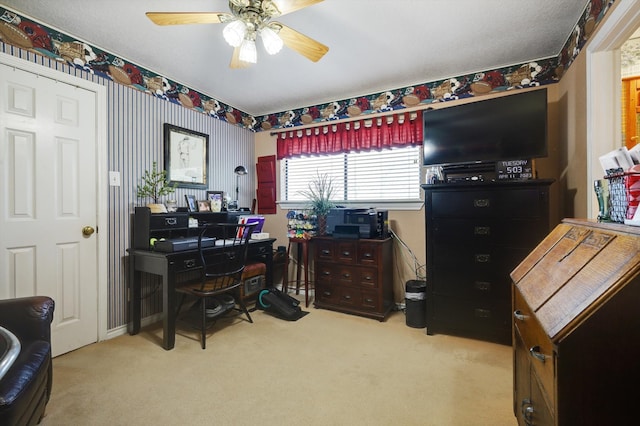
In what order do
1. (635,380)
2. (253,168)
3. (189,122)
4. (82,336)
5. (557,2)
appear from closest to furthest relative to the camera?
(635,380)
(557,2)
(82,336)
(189,122)
(253,168)

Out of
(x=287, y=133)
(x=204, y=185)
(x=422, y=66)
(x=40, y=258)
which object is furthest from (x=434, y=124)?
(x=40, y=258)

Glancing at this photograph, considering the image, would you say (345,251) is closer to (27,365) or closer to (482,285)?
(482,285)

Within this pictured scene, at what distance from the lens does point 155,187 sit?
9.23ft

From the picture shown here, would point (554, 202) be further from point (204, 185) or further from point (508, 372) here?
point (204, 185)

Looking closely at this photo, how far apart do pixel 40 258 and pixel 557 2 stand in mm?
4073

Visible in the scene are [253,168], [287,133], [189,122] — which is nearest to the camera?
[189,122]

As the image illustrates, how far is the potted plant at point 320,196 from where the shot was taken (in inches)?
132

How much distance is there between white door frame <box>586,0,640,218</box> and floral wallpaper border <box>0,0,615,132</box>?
168 millimetres

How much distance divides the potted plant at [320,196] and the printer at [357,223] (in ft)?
0.44

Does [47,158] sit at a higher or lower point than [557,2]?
lower

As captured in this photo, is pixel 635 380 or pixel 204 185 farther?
pixel 204 185

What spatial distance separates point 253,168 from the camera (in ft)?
13.8

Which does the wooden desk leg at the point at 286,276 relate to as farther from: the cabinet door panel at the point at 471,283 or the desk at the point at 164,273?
the cabinet door panel at the point at 471,283

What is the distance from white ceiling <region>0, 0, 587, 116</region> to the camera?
→ 1.94m
